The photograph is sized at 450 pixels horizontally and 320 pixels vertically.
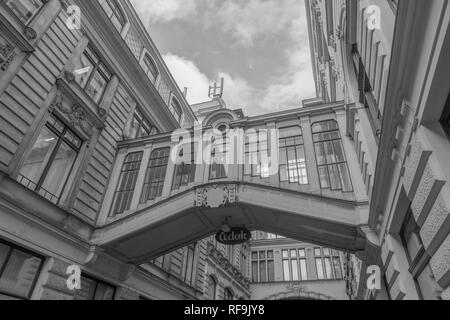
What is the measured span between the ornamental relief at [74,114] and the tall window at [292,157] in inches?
314

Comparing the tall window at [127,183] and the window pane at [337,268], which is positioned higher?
the window pane at [337,268]

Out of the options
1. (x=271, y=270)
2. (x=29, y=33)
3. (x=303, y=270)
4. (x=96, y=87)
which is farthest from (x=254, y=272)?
(x=29, y=33)

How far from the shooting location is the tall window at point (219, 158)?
11.5 metres

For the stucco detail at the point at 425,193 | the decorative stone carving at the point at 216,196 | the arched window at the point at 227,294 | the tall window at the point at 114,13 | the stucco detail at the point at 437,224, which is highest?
the tall window at the point at 114,13

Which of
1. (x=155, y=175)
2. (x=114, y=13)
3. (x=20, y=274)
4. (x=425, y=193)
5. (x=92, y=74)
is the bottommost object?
(x=425, y=193)

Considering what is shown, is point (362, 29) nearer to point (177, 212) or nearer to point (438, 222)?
point (438, 222)

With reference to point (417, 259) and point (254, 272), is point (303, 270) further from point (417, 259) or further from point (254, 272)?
point (417, 259)

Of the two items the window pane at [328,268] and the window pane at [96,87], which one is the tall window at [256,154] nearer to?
the window pane at [96,87]

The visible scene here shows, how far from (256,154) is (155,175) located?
173 inches

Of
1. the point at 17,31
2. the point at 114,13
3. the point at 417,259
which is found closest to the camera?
the point at 417,259

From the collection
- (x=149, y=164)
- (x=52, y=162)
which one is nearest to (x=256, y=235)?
(x=149, y=164)

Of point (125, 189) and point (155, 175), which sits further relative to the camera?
point (125, 189)

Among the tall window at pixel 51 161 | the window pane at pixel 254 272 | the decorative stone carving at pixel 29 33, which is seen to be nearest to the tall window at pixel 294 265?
the window pane at pixel 254 272

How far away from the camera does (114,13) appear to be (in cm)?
1593
